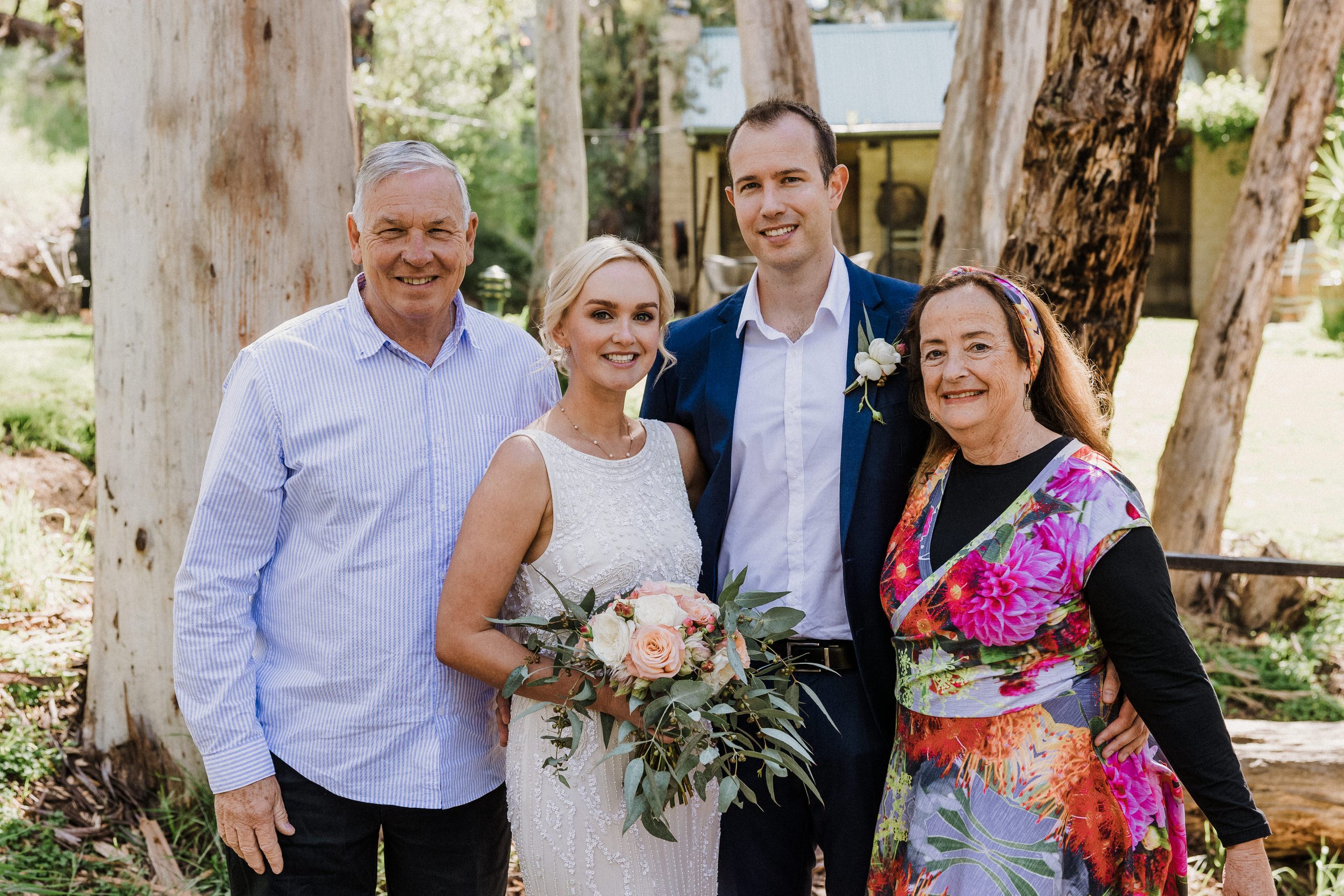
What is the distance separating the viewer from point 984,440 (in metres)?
2.57

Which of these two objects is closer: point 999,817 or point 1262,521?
point 999,817

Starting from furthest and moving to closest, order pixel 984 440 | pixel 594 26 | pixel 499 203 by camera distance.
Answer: pixel 594 26 < pixel 499 203 < pixel 984 440

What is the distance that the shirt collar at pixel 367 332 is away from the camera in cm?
266

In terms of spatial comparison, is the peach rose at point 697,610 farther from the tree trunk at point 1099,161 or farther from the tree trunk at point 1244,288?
the tree trunk at point 1244,288

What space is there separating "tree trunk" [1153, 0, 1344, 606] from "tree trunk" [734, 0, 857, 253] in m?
2.81

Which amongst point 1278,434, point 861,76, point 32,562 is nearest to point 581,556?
point 32,562

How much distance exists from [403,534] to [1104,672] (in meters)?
1.61

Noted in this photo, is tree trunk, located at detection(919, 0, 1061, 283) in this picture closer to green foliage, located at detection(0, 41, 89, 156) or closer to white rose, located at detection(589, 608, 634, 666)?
white rose, located at detection(589, 608, 634, 666)

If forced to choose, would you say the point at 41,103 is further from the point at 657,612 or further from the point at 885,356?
the point at 657,612

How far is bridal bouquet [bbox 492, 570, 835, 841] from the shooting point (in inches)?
90.9

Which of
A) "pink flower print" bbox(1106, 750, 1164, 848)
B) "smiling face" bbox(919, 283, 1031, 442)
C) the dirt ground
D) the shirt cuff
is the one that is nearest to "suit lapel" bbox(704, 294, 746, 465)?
"smiling face" bbox(919, 283, 1031, 442)

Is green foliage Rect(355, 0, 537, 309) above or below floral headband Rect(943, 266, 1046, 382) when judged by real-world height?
above

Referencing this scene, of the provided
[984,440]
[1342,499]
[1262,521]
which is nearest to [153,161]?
[984,440]

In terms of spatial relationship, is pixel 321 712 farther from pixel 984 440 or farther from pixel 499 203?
pixel 499 203
